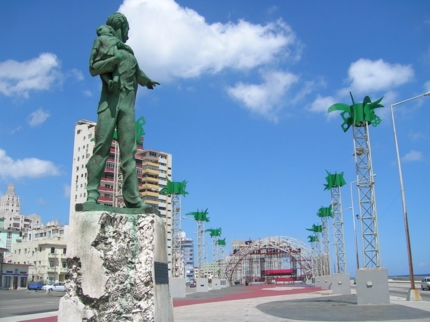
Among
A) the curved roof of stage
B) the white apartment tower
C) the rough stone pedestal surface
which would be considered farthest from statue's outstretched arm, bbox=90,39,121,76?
the white apartment tower

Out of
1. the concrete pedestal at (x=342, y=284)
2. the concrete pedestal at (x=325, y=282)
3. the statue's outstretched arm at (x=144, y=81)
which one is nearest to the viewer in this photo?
the statue's outstretched arm at (x=144, y=81)

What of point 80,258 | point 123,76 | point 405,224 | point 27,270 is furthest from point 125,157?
point 27,270

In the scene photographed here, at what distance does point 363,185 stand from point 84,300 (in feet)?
52.0

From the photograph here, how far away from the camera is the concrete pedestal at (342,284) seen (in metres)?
30.1

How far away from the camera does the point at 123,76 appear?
293 inches

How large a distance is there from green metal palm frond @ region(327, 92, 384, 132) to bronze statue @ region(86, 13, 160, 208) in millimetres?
14875

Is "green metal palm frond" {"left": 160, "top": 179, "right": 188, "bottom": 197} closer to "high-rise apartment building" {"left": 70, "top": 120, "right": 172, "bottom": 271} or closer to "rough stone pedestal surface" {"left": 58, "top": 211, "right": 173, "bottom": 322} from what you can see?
"high-rise apartment building" {"left": 70, "top": 120, "right": 172, "bottom": 271}

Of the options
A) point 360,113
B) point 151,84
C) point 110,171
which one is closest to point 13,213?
point 110,171

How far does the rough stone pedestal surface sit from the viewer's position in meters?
6.23

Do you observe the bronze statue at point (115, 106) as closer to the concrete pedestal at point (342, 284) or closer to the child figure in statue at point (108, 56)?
the child figure in statue at point (108, 56)

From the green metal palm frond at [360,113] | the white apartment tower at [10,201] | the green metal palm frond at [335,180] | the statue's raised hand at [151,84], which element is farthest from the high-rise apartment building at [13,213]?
the statue's raised hand at [151,84]

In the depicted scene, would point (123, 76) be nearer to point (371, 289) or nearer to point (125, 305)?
point (125, 305)

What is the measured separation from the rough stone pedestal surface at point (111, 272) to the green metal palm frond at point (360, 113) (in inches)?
622

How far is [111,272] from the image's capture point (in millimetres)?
6355
